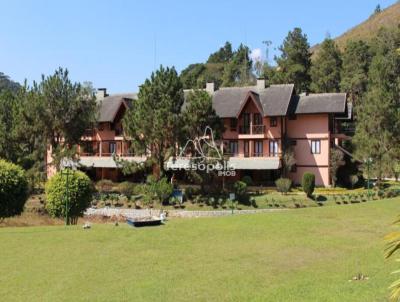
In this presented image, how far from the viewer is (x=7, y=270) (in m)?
13.1

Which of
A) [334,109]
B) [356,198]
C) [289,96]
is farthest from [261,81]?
[356,198]

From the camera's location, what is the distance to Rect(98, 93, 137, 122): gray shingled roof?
168ft

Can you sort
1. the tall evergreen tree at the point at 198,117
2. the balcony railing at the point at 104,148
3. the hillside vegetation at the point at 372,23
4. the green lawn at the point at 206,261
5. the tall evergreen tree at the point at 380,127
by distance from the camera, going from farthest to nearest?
the hillside vegetation at the point at 372,23, the balcony railing at the point at 104,148, the tall evergreen tree at the point at 380,127, the tall evergreen tree at the point at 198,117, the green lawn at the point at 206,261

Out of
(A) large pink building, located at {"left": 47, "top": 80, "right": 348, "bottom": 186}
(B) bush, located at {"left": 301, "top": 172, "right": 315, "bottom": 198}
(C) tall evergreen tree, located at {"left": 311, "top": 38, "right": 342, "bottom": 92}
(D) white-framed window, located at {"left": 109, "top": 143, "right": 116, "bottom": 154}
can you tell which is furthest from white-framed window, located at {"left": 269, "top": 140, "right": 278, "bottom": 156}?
(C) tall evergreen tree, located at {"left": 311, "top": 38, "right": 342, "bottom": 92}

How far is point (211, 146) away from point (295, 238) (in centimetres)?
2023

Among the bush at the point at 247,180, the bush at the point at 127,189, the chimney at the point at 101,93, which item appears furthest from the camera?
the chimney at the point at 101,93

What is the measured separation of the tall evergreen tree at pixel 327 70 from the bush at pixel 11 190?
47.5 metres

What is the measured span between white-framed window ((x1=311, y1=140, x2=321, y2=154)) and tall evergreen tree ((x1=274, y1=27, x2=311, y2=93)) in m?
23.5

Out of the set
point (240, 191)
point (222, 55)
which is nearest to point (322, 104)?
point (240, 191)

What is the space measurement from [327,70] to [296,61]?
5.50 m

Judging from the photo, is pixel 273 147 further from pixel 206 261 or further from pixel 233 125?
pixel 206 261

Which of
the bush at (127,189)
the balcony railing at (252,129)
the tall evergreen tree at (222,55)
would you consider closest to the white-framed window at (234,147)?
the balcony railing at (252,129)

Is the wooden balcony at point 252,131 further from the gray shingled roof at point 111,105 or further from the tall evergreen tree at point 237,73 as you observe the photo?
the tall evergreen tree at point 237,73

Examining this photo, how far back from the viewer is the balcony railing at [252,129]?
149 ft
